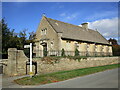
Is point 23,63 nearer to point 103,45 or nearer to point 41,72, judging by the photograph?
point 41,72

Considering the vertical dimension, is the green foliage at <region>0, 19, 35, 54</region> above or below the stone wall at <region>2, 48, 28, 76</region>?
above

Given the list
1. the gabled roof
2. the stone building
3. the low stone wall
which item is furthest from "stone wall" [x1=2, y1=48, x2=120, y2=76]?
the gabled roof

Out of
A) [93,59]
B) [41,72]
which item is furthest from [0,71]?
[93,59]

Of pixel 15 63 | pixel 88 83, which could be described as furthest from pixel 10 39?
pixel 88 83

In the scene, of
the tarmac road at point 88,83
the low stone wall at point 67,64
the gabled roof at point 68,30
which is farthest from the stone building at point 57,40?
the tarmac road at point 88,83

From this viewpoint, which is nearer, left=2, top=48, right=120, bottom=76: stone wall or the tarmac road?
the tarmac road

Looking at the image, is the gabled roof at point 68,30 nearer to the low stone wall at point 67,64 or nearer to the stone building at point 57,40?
the stone building at point 57,40

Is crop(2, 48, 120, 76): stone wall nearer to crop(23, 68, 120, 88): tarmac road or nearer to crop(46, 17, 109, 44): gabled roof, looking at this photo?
crop(23, 68, 120, 88): tarmac road

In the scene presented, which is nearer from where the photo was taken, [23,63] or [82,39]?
[23,63]

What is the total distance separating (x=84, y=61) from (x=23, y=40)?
11684 mm

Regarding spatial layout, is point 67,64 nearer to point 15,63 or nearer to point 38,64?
point 38,64

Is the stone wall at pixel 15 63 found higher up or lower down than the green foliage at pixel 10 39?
lower down

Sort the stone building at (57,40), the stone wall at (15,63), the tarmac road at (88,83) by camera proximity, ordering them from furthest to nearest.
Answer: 1. the stone building at (57,40)
2. the stone wall at (15,63)
3. the tarmac road at (88,83)

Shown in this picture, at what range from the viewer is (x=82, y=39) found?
30984 mm
